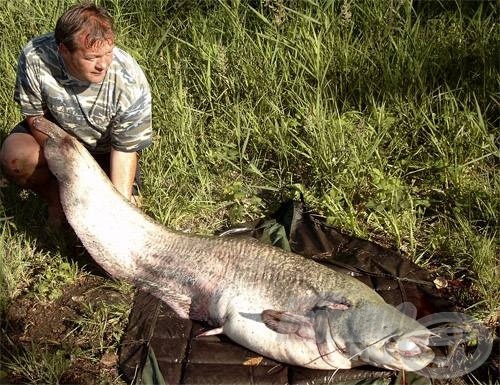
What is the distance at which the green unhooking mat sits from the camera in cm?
299

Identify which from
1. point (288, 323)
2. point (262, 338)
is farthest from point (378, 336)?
point (262, 338)

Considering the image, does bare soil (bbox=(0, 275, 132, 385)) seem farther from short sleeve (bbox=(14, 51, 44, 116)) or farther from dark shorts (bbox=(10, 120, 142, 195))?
short sleeve (bbox=(14, 51, 44, 116))

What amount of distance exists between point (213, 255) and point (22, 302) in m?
1.13

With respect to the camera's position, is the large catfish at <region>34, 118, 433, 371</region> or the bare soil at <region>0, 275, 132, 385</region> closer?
the large catfish at <region>34, 118, 433, 371</region>

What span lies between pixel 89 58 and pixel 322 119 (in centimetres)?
158

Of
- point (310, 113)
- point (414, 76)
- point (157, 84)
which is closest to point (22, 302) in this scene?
point (157, 84)

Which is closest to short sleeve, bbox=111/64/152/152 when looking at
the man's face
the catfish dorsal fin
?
the man's face

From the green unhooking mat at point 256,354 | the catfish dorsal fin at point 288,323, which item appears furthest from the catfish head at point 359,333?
the green unhooking mat at point 256,354

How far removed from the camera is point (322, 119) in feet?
13.7

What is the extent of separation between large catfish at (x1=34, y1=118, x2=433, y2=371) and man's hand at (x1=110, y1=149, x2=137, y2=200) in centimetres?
42

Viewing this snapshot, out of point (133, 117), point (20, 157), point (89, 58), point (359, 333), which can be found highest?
point (89, 58)

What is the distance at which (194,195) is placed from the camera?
13.5 feet

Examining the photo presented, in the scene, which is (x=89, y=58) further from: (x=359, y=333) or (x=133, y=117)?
(x=359, y=333)

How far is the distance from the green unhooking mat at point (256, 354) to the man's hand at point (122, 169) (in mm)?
632
